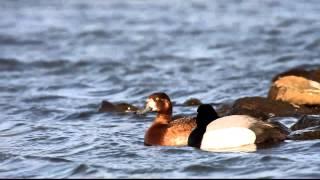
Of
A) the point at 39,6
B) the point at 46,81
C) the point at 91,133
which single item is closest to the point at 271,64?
the point at 46,81

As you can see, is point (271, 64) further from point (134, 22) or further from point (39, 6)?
point (39, 6)

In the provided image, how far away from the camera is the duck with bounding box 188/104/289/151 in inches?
405

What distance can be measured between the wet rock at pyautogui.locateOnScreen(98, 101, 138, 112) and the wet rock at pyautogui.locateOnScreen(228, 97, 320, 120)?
4.94 feet

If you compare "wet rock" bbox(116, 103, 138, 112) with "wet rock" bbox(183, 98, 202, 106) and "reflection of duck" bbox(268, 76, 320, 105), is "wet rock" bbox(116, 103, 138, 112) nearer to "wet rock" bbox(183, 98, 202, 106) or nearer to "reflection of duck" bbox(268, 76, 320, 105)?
"wet rock" bbox(183, 98, 202, 106)

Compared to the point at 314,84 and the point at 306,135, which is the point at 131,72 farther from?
the point at 306,135

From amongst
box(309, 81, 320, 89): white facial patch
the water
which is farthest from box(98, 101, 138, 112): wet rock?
box(309, 81, 320, 89): white facial patch

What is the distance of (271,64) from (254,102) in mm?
5910

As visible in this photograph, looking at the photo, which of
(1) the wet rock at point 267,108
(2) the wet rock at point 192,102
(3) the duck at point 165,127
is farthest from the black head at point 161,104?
(2) the wet rock at point 192,102

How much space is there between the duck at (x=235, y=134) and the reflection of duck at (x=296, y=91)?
2.40 m

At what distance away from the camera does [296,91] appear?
13.2 meters

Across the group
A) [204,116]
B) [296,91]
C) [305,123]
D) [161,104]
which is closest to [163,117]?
[161,104]

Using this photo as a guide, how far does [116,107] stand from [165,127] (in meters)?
2.83

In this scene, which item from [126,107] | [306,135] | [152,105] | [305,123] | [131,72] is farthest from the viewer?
[131,72]

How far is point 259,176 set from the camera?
9023mm
